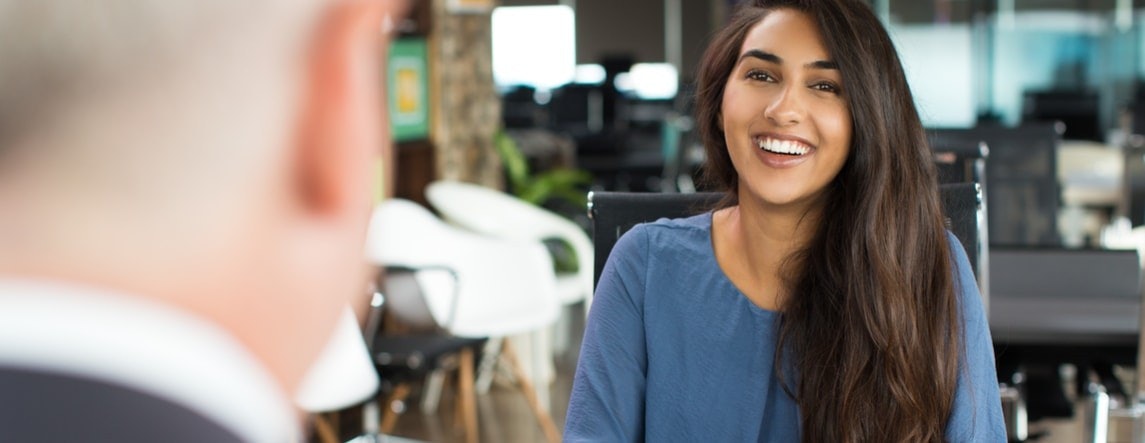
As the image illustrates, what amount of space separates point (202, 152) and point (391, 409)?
175 inches

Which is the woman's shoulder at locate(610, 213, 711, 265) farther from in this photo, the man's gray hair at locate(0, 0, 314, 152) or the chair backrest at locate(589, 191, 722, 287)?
the man's gray hair at locate(0, 0, 314, 152)

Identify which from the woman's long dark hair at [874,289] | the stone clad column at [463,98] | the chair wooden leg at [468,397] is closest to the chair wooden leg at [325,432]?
the chair wooden leg at [468,397]

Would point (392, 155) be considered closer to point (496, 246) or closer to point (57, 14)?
point (57, 14)

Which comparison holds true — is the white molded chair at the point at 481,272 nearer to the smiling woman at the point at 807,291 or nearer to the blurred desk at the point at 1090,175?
the blurred desk at the point at 1090,175

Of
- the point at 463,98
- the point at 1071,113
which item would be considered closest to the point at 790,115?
the point at 463,98

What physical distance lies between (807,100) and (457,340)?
2751 millimetres

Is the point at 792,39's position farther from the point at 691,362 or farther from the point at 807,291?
the point at 691,362

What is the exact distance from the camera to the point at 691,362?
5.92ft

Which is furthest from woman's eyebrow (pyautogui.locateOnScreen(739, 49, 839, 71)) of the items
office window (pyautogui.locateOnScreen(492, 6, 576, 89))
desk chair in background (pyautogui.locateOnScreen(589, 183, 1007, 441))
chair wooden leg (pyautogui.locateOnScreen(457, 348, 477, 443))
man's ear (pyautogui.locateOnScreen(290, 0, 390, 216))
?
office window (pyautogui.locateOnScreen(492, 6, 576, 89))

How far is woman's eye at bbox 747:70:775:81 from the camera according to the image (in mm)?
1762

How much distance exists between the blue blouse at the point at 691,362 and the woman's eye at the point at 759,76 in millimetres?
243

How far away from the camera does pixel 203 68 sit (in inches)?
10.0

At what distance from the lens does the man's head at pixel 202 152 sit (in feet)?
0.80

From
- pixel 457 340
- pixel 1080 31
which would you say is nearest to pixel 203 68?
pixel 457 340
